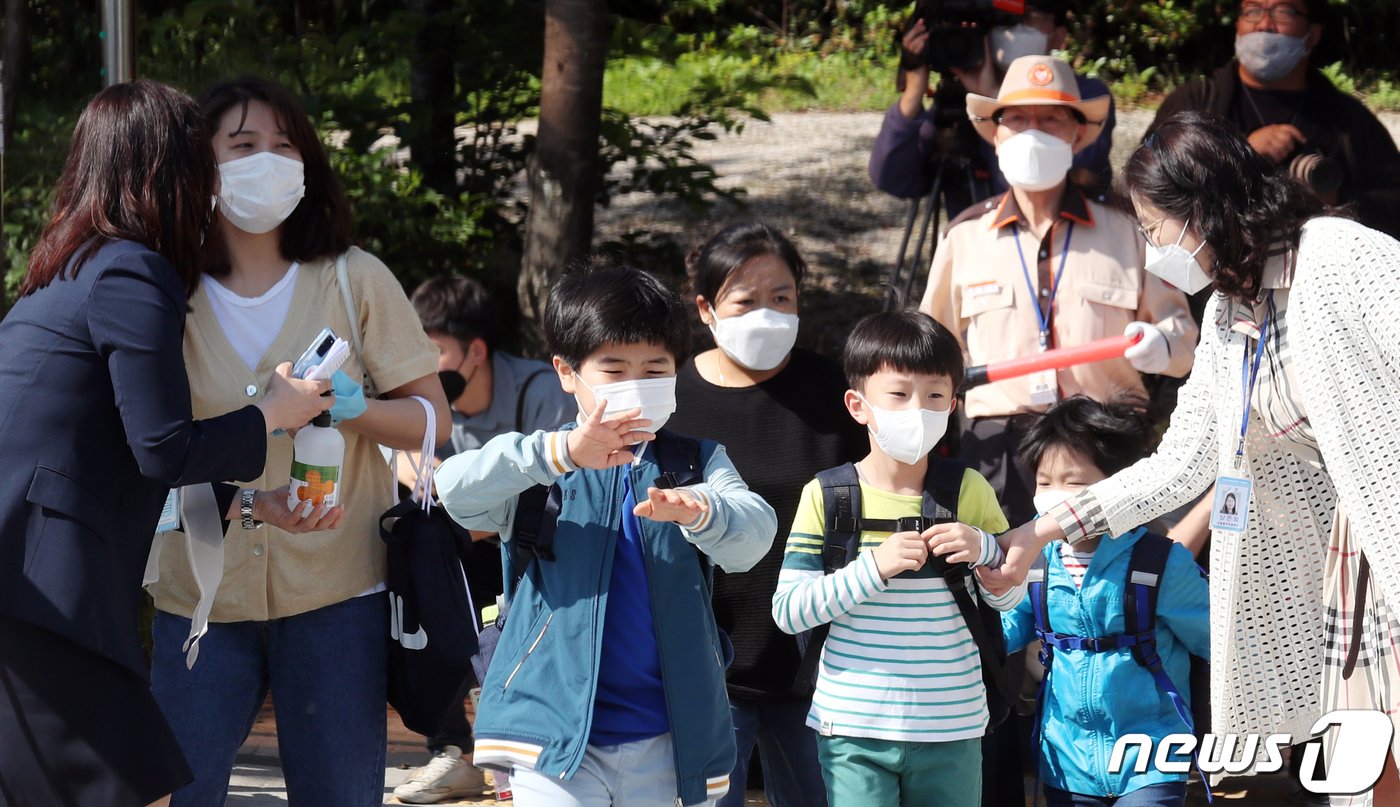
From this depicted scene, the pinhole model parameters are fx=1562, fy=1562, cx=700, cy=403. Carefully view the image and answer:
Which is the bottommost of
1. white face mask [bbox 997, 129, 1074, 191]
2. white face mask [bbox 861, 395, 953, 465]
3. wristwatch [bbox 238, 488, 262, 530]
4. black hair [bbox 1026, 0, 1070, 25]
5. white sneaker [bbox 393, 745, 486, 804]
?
white sneaker [bbox 393, 745, 486, 804]

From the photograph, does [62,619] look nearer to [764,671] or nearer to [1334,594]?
[764,671]

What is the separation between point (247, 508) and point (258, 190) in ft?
2.03

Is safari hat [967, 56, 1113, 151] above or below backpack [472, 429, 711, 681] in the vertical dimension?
above

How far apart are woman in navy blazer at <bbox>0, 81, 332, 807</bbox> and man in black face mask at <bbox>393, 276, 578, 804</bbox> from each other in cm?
224

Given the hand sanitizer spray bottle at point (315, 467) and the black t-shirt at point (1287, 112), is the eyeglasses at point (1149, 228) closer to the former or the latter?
the hand sanitizer spray bottle at point (315, 467)

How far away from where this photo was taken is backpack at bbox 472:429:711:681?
9.78 ft

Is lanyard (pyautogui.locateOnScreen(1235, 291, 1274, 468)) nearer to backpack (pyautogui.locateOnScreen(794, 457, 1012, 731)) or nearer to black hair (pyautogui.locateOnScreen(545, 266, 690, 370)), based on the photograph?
backpack (pyautogui.locateOnScreen(794, 457, 1012, 731))

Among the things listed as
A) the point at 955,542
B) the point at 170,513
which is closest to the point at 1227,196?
the point at 955,542

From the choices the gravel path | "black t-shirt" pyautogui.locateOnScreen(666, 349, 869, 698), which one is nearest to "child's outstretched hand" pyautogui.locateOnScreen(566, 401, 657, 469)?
"black t-shirt" pyautogui.locateOnScreen(666, 349, 869, 698)

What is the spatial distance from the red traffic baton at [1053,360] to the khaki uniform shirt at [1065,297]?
Answer: 13 cm

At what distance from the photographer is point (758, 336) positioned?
376 centimetres

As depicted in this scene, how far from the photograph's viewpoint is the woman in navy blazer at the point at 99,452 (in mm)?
2568

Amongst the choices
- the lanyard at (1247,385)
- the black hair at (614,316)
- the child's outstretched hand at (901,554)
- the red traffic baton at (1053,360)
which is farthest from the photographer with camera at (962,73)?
the black hair at (614,316)

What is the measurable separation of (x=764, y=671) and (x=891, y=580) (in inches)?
17.0
